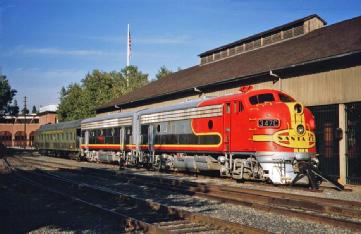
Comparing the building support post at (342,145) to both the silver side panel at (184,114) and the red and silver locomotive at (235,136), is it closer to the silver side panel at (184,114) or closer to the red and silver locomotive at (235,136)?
the red and silver locomotive at (235,136)

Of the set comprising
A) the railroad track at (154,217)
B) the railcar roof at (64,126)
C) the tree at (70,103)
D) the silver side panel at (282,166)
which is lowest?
the railroad track at (154,217)

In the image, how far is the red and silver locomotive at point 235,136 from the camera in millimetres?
15047

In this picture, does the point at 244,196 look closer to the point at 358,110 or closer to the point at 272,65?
the point at 358,110

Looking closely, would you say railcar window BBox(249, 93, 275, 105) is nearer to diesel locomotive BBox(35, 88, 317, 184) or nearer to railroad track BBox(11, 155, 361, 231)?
diesel locomotive BBox(35, 88, 317, 184)

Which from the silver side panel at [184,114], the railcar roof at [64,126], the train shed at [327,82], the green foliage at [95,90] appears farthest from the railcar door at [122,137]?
the green foliage at [95,90]

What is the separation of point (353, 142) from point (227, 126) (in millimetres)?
5205

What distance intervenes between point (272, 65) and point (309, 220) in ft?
40.8

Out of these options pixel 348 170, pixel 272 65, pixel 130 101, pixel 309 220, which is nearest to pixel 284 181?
pixel 348 170

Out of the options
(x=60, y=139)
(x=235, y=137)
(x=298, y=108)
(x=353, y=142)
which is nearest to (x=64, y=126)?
(x=60, y=139)

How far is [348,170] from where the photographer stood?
17.5 metres

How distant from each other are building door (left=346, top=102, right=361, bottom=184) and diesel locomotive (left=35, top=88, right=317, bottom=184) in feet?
7.41

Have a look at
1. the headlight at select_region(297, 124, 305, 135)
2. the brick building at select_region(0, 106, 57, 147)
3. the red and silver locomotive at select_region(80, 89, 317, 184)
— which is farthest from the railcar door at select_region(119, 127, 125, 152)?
the brick building at select_region(0, 106, 57, 147)

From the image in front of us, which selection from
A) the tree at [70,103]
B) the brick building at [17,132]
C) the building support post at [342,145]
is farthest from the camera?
the brick building at [17,132]

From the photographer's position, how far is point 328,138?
1848 cm
